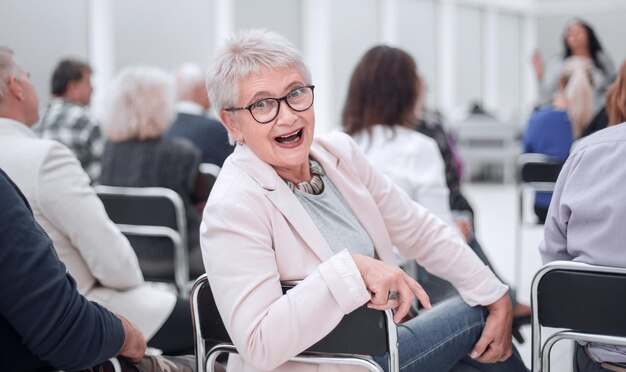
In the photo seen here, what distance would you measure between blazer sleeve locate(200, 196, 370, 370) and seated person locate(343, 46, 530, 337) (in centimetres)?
125

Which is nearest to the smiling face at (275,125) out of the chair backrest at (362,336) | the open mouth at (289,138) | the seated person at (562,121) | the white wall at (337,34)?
the open mouth at (289,138)

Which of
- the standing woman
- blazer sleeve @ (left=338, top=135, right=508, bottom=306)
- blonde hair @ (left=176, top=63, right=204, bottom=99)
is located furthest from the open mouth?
the standing woman

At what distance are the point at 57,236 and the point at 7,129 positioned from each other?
30cm

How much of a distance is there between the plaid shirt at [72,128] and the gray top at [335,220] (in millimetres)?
2882

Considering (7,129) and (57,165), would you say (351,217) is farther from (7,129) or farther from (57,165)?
(7,129)

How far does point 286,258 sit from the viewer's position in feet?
5.08

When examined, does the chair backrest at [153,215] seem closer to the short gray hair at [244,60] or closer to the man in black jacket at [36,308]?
the short gray hair at [244,60]

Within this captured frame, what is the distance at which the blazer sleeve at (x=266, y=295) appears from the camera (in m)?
1.41

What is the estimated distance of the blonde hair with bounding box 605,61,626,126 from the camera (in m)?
1.88

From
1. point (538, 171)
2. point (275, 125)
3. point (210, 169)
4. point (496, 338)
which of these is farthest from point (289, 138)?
point (538, 171)

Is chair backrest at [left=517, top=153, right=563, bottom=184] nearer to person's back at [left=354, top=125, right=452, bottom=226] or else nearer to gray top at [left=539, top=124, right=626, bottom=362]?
person's back at [left=354, top=125, right=452, bottom=226]

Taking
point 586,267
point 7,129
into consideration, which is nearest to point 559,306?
point 586,267

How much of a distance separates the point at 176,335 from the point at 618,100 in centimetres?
134

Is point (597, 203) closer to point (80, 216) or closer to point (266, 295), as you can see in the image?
point (266, 295)
